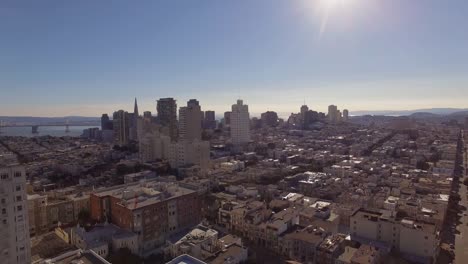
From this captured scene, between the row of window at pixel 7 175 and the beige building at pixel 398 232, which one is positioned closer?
the row of window at pixel 7 175

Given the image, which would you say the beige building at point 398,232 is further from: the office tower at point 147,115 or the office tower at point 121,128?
the office tower at point 147,115

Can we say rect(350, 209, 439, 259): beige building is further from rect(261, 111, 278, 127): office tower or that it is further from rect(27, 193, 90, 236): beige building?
rect(261, 111, 278, 127): office tower

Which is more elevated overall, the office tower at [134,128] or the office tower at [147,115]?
the office tower at [147,115]

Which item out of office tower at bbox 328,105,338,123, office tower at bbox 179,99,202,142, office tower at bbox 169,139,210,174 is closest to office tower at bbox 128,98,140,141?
office tower at bbox 179,99,202,142

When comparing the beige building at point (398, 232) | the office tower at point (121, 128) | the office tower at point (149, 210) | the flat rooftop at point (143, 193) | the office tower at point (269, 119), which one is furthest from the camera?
the office tower at point (269, 119)

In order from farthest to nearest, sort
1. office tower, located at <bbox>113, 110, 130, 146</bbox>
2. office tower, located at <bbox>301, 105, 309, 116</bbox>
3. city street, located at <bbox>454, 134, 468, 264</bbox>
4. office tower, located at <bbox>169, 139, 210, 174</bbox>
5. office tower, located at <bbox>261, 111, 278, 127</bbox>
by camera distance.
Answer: office tower, located at <bbox>261, 111, 278, 127</bbox> < office tower, located at <bbox>301, 105, 309, 116</bbox> < office tower, located at <bbox>113, 110, 130, 146</bbox> < office tower, located at <bbox>169, 139, 210, 174</bbox> < city street, located at <bbox>454, 134, 468, 264</bbox>

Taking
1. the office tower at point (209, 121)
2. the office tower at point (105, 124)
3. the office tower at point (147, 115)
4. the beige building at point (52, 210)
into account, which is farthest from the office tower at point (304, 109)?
the beige building at point (52, 210)

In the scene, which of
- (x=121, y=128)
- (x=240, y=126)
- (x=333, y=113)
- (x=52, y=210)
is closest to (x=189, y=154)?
(x=52, y=210)

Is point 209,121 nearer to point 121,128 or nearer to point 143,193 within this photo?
point 121,128


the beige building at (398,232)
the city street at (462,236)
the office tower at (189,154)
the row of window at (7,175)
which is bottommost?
the city street at (462,236)

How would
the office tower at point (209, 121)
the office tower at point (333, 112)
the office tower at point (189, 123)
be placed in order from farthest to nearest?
the office tower at point (333, 112) < the office tower at point (209, 121) < the office tower at point (189, 123)
